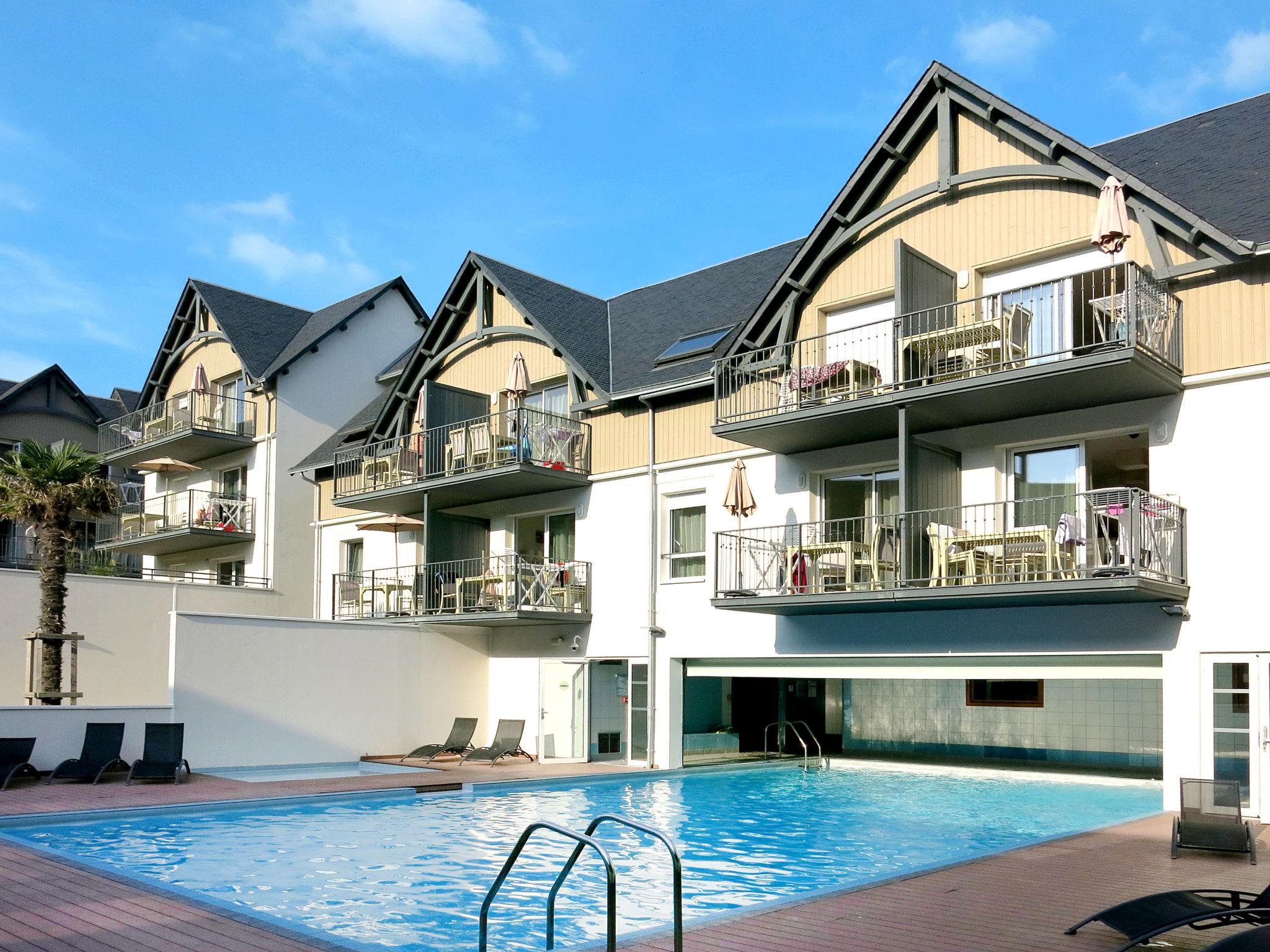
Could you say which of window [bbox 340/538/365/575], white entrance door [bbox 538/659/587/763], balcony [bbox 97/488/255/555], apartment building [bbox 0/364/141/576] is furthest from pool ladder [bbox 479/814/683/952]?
apartment building [bbox 0/364/141/576]

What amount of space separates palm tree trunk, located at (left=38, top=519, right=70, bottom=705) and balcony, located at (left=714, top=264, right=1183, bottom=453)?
11771 millimetres

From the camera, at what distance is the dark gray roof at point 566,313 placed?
22156mm

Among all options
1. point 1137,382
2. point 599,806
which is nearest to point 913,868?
point 599,806

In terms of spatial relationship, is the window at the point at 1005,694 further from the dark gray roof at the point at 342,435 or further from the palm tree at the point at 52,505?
the palm tree at the point at 52,505

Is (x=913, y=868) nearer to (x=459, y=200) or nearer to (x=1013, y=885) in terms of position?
(x=1013, y=885)

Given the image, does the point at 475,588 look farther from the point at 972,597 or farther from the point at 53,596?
the point at 972,597

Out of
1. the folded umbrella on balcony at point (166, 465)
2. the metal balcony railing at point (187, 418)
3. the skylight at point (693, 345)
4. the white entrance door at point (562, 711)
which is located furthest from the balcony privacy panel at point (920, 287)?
the folded umbrella on balcony at point (166, 465)

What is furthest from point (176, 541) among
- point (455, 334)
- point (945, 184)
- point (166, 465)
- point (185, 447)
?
point (945, 184)

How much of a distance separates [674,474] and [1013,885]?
11774mm

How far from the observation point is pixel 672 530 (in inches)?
800

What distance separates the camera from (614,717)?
21.1m

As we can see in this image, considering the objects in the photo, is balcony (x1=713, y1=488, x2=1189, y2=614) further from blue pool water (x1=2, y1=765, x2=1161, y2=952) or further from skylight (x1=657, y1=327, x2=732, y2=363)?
skylight (x1=657, y1=327, x2=732, y2=363)

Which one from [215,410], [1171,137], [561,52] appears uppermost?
[561,52]

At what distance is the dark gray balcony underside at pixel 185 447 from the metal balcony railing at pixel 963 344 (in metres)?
15.1
